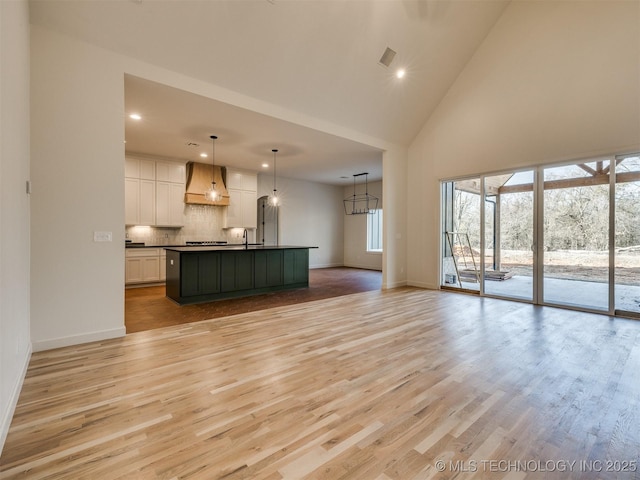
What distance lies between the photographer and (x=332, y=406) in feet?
6.76

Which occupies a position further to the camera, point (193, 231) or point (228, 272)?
point (193, 231)

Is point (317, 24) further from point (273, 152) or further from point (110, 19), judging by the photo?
point (273, 152)

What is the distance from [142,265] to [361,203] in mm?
7185

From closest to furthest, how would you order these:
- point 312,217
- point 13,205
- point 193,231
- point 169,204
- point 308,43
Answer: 1. point 13,205
2. point 308,43
3. point 169,204
4. point 193,231
5. point 312,217

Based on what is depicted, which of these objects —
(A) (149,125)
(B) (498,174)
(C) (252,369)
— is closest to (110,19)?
(A) (149,125)

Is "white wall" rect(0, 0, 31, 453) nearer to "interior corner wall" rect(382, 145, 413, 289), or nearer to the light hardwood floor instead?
the light hardwood floor

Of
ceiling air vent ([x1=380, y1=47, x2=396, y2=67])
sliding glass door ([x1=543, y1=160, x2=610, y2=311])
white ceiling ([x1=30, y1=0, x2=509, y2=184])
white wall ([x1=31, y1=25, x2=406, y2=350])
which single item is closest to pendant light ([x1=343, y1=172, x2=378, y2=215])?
white ceiling ([x1=30, y1=0, x2=509, y2=184])

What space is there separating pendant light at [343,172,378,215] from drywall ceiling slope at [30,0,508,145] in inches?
175

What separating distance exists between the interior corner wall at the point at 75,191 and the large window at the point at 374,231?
8.38m

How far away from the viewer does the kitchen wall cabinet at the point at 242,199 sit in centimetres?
809

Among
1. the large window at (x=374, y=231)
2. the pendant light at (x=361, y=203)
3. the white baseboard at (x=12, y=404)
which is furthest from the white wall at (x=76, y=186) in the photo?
the large window at (x=374, y=231)

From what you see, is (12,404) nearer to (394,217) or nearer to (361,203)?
(394,217)

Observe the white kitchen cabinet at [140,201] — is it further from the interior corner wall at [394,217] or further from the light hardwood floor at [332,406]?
the interior corner wall at [394,217]

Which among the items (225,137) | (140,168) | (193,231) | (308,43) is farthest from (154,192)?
(308,43)
